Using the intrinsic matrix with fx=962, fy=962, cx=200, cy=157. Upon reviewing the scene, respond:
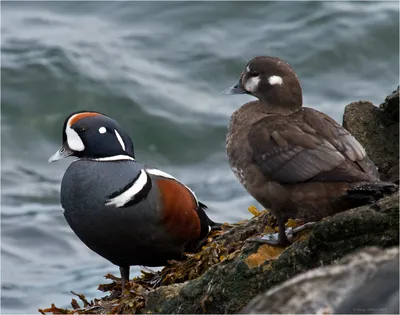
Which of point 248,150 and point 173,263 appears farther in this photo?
point 173,263

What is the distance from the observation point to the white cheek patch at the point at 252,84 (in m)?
5.51

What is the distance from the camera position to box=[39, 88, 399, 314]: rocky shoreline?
3.21 m

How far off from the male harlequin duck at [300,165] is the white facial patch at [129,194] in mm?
1002

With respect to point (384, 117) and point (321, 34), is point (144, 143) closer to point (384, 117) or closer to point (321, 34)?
point (321, 34)

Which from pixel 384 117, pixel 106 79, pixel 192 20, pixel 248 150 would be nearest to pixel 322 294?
pixel 248 150

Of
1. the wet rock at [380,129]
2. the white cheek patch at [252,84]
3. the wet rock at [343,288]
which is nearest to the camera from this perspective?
the wet rock at [343,288]

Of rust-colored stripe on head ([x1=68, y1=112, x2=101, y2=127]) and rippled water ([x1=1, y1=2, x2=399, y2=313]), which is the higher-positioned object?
rippled water ([x1=1, y1=2, x2=399, y2=313])

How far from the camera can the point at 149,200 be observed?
20.0 ft

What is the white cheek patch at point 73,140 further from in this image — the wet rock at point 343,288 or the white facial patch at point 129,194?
the wet rock at point 343,288

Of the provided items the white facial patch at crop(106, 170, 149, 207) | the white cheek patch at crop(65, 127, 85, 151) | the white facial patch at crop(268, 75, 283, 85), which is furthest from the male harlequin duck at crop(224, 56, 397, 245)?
the white cheek patch at crop(65, 127, 85, 151)

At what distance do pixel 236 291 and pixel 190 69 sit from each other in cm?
1013

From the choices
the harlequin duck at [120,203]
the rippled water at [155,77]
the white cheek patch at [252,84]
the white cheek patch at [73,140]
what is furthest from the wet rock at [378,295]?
the rippled water at [155,77]

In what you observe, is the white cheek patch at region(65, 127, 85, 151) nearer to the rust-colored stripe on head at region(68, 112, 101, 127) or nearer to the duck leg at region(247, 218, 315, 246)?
the rust-colored stripe on head at region(68, 112, 101, 127)

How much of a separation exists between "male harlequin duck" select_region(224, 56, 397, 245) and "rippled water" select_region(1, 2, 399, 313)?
5961 millimetres
